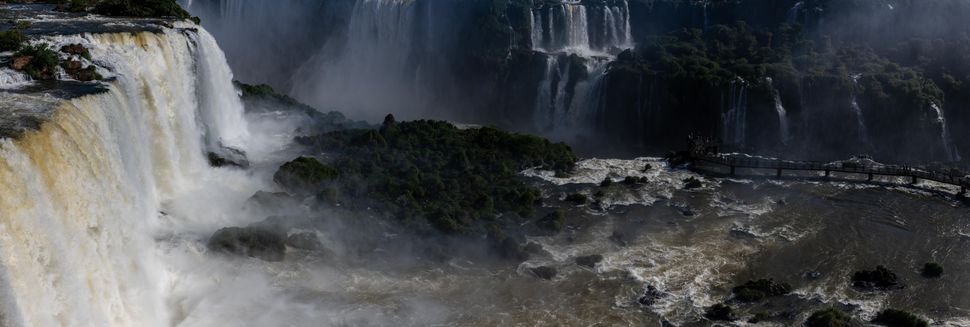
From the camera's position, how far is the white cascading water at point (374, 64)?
53.2 meters

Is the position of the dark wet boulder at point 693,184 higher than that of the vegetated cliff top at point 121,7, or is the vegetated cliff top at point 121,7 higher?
the vegetated cliff top at point 121,7

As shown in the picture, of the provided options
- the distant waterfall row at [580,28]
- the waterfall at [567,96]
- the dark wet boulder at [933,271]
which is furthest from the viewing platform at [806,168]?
the distant waterfall row at [580,28]

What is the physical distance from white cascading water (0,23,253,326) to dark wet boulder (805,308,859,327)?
16.1m

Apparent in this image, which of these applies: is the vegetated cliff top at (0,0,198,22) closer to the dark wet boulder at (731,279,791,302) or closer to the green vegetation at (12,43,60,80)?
the green vegetation at (12,43,60,80)

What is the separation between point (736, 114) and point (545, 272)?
21598 millimetres

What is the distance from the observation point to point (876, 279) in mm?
24156

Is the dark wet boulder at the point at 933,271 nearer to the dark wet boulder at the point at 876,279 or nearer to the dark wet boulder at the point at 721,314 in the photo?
the dark wet boulder at the point at 876,279

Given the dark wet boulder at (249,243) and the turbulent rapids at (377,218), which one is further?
the dark wet boulder at (249,243)

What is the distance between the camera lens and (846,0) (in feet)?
160

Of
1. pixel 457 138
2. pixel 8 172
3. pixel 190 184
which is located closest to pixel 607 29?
pixel 457 138

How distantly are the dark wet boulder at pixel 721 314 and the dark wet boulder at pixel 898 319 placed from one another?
381 cm

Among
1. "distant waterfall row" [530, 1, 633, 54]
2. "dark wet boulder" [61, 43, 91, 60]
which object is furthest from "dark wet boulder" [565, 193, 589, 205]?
"distant waterfall row" [530, 1, 633, 54]

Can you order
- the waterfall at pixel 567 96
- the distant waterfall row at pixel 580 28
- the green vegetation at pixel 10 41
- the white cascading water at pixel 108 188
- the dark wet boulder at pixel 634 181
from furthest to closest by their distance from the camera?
the distant waterfall row at pixel 580 28 → the waterfall at pixel 567 96 → the dark wet boulder at pixel 634 181 → the green vegetation at pixel 10 41 → the white cascading water at pixel 108 188

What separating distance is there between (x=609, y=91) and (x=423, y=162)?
614 inches
